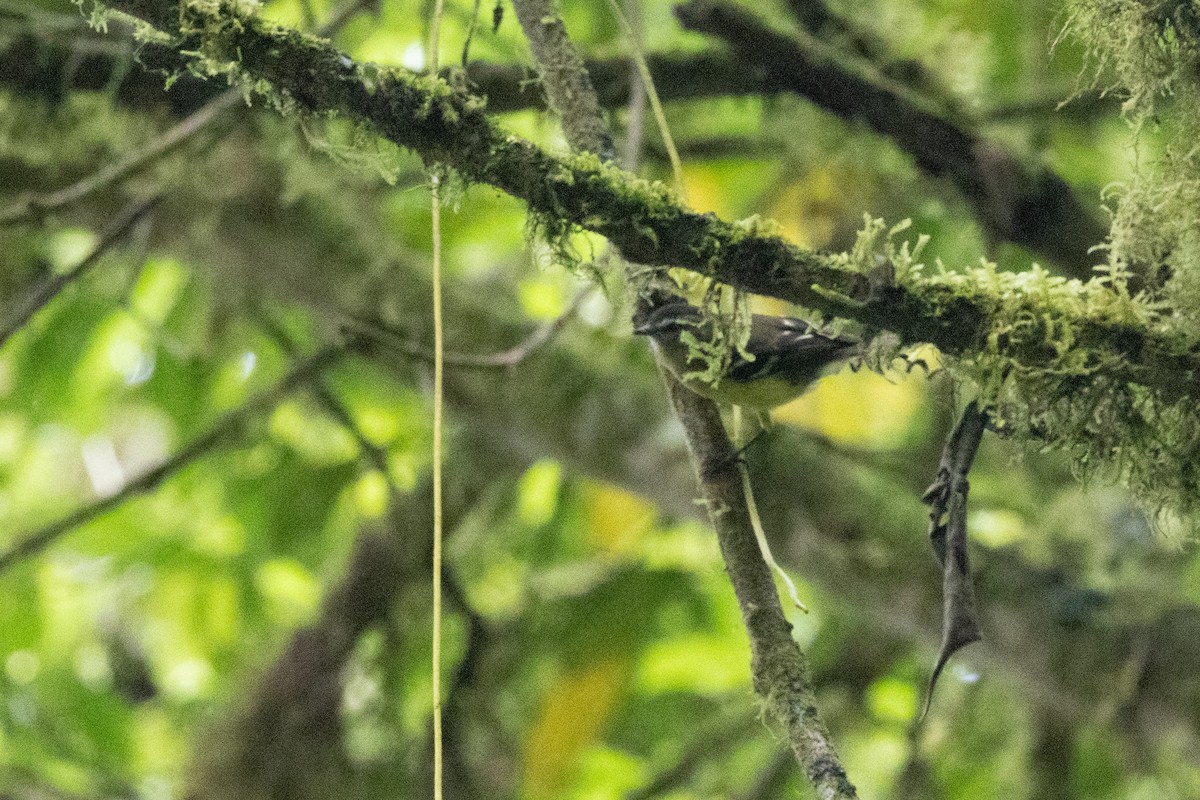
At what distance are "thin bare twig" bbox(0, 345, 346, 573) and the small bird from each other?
1.32 meters

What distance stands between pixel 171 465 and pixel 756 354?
1.73 metres

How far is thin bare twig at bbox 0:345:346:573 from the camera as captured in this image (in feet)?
8.54

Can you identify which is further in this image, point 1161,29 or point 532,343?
point 532,343

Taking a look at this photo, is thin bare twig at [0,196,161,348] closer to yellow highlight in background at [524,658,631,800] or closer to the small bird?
the small bird

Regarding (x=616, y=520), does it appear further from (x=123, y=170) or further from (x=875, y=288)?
(x=875, y=288)

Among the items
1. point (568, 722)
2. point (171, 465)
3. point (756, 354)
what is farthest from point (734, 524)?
point (568, 722)

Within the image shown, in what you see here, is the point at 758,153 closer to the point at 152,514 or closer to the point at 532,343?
the point at 532,343

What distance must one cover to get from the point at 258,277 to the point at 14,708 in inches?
53.8

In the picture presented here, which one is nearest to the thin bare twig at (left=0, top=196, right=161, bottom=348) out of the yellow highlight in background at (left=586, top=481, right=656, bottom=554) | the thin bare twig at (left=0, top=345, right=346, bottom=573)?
the thin bare twig at (left=0, top=345, right=346, bottom=573)

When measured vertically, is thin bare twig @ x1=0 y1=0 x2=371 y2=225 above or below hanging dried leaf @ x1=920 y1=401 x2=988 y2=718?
above

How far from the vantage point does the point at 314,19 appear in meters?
2.25

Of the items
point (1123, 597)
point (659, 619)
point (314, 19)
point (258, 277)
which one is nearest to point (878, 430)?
point (659, 619)

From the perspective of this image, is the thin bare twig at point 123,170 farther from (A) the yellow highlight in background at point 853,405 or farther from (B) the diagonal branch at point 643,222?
(A) the yellow highlight in background at point 853,405

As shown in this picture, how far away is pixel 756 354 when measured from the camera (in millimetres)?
1346
